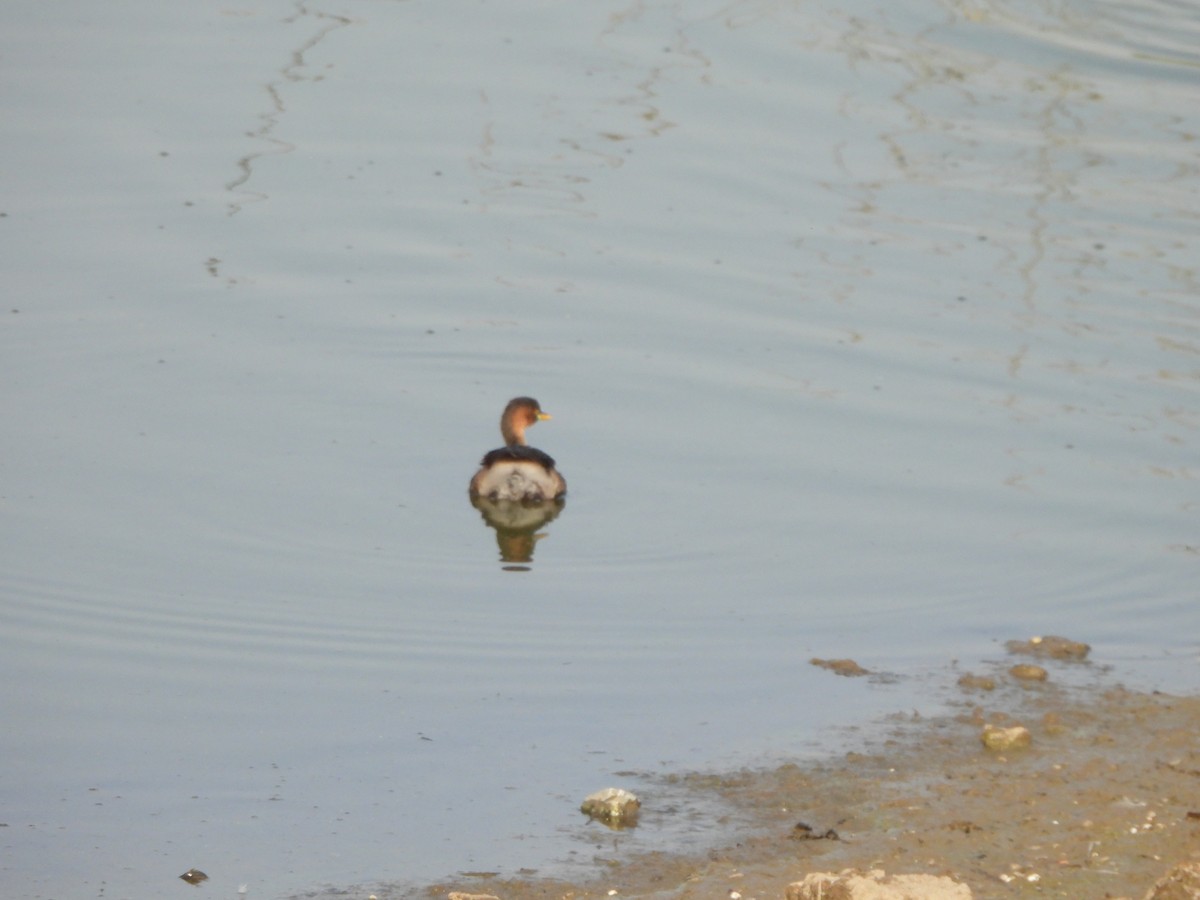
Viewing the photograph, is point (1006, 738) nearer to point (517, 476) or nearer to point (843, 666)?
point (843, 666)

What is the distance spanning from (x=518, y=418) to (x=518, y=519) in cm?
107

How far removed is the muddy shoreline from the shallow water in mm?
320

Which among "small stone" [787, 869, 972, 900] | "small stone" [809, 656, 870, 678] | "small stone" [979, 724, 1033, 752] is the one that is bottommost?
"small stone" [787, 869, 972, 900]

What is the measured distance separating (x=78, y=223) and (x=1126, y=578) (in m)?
8.93

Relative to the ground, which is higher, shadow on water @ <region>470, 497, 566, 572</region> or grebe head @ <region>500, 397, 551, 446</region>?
grebe head @ <region>500, 397, 551, 446</region>

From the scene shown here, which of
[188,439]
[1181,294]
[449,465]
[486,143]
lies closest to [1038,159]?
[1181,294]

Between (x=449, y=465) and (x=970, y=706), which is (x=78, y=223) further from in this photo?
(x=970, y=706)

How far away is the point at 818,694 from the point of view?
352 inches

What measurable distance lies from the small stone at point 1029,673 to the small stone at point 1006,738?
3.04ft

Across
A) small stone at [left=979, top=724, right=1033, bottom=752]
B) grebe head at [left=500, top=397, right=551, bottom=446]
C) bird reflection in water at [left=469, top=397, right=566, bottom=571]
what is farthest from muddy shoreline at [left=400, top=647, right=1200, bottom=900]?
grebe head at [left=500, top=397, right=551, bottom=446]

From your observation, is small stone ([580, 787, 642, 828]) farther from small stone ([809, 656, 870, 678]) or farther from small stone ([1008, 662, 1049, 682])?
small stone ([1008, 662, 1049, 682])

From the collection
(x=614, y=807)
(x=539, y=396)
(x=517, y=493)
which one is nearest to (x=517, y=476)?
(x=517, y=493)

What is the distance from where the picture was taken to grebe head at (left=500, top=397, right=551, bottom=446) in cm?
1248

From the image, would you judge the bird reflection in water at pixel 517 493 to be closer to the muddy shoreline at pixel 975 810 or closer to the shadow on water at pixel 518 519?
the shadow on water at pixel 518 519
